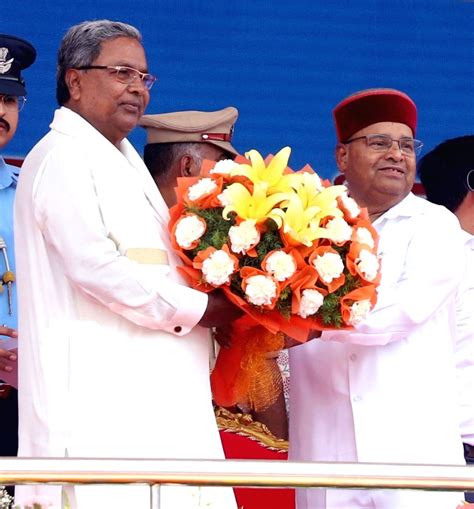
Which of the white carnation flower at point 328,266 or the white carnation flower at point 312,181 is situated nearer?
the white carnation flower at point 328,266

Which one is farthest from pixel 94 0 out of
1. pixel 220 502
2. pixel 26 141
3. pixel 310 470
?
pixel 310 470

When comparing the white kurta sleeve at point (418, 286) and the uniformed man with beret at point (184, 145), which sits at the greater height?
the uniformed man with beret at point (184, 145)

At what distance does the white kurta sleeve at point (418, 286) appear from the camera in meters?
4.11

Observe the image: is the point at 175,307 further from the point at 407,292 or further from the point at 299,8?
the point at 299,8

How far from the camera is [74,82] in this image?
4.02 meters

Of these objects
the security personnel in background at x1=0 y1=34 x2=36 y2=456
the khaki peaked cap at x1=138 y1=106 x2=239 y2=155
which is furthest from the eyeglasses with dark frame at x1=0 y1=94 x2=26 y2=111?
the khaki peaked cap at x1=138 y1=106 x2=239 y2=155

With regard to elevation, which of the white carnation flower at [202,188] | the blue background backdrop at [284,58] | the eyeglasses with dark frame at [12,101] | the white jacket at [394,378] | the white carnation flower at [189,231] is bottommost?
the white jacket at [394,378]

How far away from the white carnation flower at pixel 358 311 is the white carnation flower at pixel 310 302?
Result: 111 mm

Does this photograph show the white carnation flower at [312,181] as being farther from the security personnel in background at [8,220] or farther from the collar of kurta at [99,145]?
the security personnel in background at [8,220]

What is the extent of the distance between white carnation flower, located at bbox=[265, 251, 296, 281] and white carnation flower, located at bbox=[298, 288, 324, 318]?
0.07 m

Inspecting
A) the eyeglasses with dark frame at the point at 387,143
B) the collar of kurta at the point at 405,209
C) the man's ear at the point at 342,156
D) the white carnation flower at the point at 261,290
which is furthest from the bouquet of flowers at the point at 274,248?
the man's ear at the point at 342,156

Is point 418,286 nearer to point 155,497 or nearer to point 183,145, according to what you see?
point 183,145

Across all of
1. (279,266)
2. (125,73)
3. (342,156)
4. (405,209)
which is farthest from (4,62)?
(279,266)

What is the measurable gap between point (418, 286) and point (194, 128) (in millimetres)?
756
